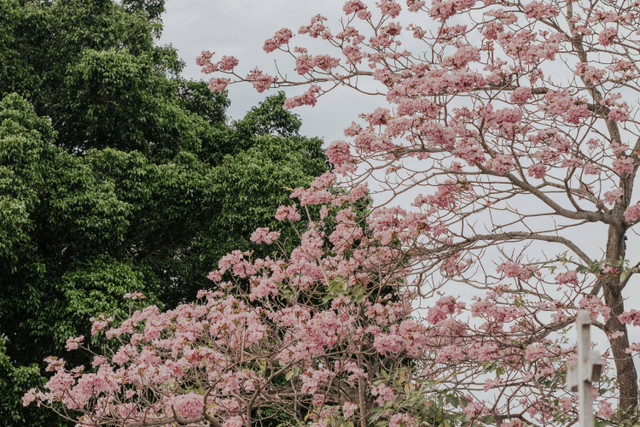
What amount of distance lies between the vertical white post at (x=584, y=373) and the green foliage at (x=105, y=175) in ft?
30.6

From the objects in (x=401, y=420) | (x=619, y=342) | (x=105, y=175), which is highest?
(x=105, y=175)

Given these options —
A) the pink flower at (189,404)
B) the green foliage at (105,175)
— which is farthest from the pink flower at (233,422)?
the green foliage at (105,175)

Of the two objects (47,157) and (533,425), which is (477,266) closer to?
(533,425)

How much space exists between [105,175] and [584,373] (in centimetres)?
1126

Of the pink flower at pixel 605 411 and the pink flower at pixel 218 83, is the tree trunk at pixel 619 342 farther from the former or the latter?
the pink flower at pixel 218 83

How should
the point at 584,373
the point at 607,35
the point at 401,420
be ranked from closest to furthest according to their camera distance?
the point at 584,373
the point at 401,420
the point at 607,35

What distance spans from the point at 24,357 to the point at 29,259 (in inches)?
62.3

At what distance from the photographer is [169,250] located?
14266mm

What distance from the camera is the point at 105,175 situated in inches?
516

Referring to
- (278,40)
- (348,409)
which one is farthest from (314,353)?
(278,40)

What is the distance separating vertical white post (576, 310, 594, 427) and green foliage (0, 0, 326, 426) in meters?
9.34

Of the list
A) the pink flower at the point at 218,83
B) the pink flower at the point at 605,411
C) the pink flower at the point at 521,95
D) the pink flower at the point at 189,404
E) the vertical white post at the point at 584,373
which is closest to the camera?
the vertical white post at the point at 584,373

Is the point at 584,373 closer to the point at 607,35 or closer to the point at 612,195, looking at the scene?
the point at 612,195

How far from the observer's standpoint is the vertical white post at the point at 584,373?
9.34 ft
